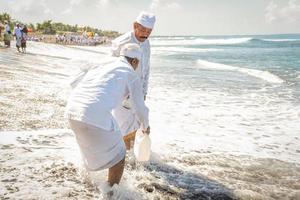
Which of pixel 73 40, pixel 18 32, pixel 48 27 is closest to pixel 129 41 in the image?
pixel 18 32

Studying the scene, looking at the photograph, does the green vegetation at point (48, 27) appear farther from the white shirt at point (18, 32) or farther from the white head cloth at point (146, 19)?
the white head cloth at point (146, 19)

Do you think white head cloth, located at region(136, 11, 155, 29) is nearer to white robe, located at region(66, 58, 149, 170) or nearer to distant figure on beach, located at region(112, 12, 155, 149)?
distant figure on beach, located at region(112, 12, 155, 149)

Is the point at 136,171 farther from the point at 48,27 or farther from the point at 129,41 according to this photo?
the point at 48,27

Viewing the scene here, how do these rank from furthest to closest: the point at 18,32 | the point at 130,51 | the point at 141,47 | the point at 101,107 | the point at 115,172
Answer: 1. the point at 18,32
2. the point at 141,47
3. the point at 115,172
4. the point at 130,51
5. the point at 101,107

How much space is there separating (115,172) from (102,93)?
0.85m

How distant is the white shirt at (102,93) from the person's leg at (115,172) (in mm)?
Result: 427

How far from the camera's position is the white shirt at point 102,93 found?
10.3 ft

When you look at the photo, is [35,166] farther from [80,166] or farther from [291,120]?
[291,120]

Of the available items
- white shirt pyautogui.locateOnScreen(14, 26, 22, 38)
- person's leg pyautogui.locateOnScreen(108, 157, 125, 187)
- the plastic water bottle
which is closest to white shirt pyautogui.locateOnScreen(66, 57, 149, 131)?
person's leg pyautogui.locateOnScreen(108, 157, 125, 187)

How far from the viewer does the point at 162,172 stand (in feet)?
16.4

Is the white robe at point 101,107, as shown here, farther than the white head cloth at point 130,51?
No

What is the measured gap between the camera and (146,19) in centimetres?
432

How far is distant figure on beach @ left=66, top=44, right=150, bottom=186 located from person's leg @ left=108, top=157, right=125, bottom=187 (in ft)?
0.21

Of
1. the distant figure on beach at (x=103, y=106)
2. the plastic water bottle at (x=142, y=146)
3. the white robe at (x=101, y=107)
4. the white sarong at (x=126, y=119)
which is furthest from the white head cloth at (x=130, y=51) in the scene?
the plastic water bottle at (x=142, y=146)
